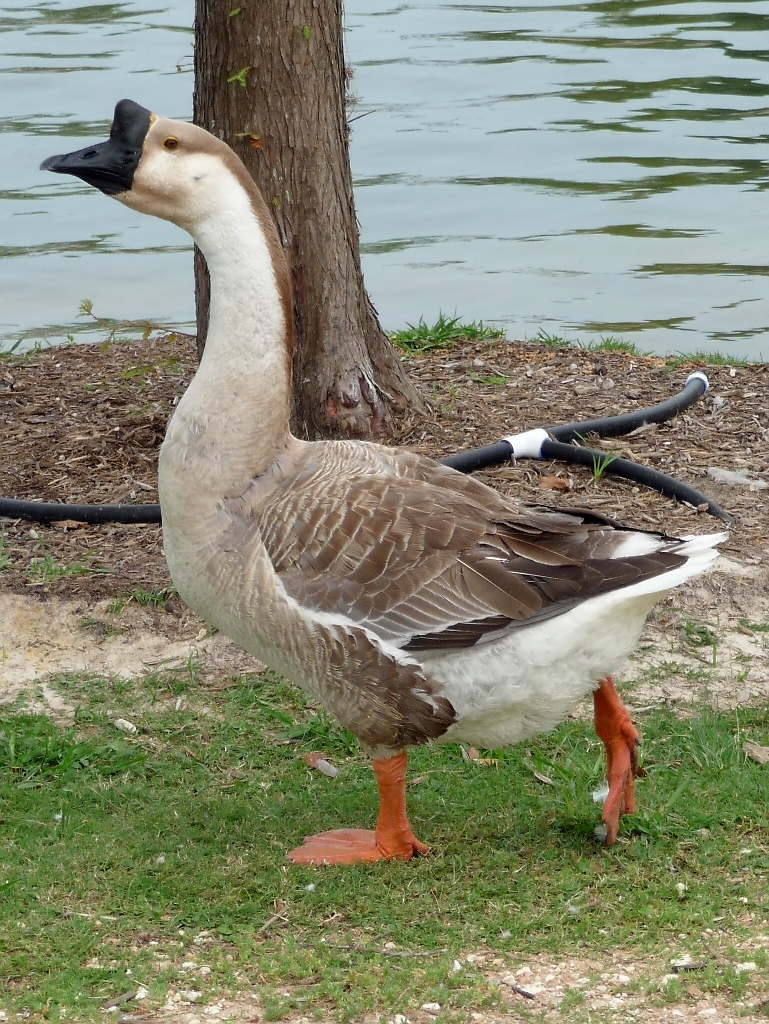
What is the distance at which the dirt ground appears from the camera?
3314 mm

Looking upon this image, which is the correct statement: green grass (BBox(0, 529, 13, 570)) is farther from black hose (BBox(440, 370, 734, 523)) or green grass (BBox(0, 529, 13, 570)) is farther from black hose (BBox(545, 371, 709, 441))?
black hose (BBox(545, 371, 709, 441))

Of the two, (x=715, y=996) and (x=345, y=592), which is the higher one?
(x=345, y=592)

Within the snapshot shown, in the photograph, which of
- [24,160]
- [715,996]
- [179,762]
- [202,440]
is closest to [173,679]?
[179,762]

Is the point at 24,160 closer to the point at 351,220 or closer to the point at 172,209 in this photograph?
the point at 351,220

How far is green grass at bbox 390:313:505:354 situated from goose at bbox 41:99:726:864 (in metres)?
4.32

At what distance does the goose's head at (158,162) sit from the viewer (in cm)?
378

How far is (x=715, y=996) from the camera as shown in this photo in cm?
314

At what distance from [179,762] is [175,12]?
17084 mm

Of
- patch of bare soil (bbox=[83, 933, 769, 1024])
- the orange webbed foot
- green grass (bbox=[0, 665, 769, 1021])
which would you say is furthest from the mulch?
patch of bare soil (bbox=[83, 933, 769, 1024])

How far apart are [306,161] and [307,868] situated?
3.40m

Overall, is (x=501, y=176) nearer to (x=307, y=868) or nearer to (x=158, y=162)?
(x=158, y=162)

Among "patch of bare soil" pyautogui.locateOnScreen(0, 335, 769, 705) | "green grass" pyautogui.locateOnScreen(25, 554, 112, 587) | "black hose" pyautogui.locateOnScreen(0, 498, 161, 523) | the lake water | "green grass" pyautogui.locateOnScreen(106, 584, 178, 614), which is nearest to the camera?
"patch of bare soil" pyautogui.locateOnScreen(0, 335, 769, 705)

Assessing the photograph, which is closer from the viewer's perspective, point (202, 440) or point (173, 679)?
point (202, 440)

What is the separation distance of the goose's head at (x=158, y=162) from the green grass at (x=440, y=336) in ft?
14.4
